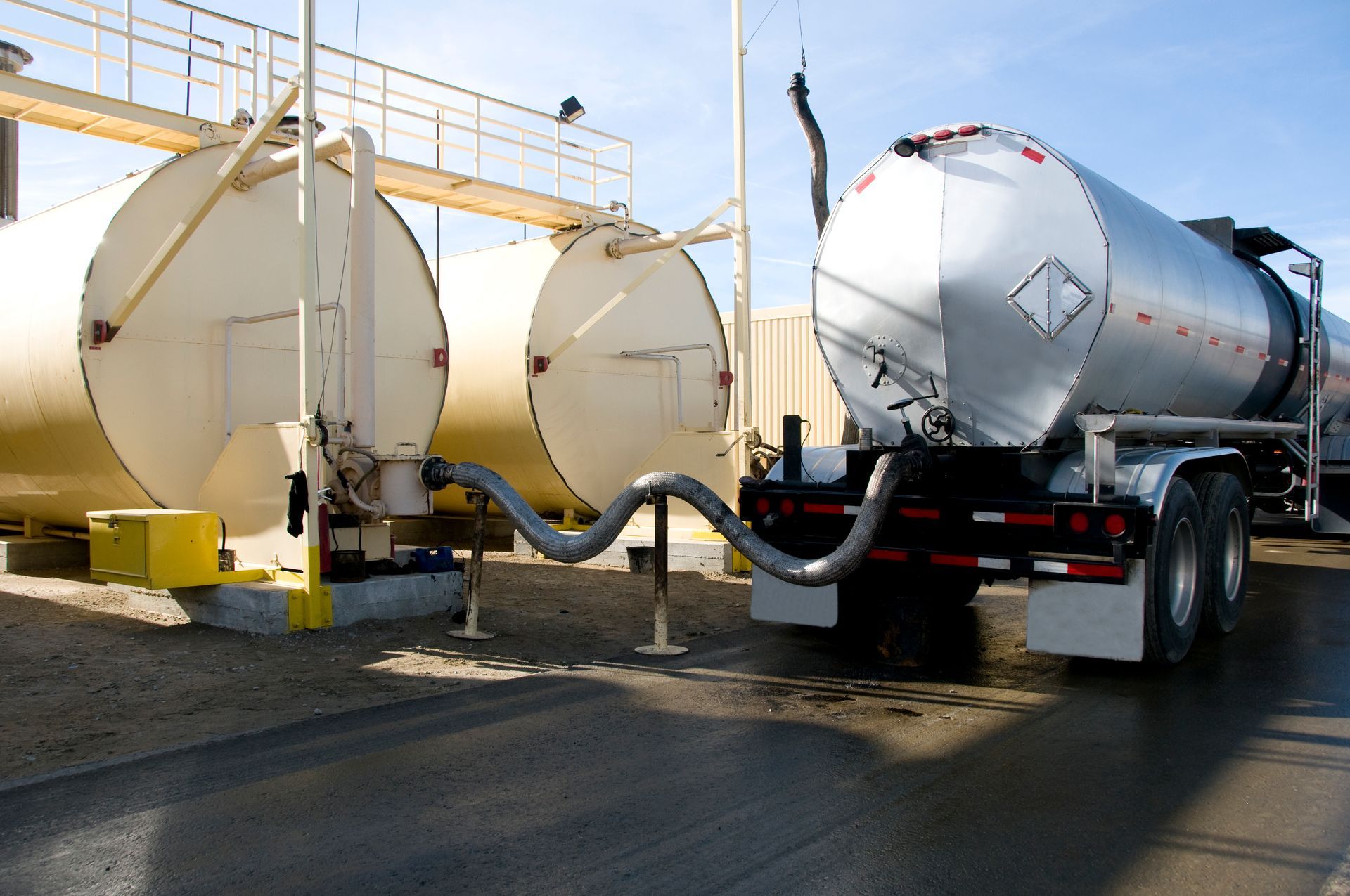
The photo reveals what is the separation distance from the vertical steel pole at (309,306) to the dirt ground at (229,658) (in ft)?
1.15

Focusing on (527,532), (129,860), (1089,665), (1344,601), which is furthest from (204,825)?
(1344,601)

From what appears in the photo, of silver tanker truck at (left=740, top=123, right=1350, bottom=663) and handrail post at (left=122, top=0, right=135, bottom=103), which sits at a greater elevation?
handrail post at (left=122, top=0, right=135, bottom=103)

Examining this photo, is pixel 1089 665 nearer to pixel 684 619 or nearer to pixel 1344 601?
pixel 684 619

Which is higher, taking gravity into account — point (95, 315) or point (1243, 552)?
point (95, 315)

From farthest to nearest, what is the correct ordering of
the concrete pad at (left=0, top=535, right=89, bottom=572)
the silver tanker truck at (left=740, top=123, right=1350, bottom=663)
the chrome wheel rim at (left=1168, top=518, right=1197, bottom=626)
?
the concrete pad at (left=0, top=535, right=89, bottom=572) < the chrome wheel rim at (left=1168, top=518, right=1197, bottom=626) < the silver tanker truck at (left=740, top=123, right=1350, bottom=663)

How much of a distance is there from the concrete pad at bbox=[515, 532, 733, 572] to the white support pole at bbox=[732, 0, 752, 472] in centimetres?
144

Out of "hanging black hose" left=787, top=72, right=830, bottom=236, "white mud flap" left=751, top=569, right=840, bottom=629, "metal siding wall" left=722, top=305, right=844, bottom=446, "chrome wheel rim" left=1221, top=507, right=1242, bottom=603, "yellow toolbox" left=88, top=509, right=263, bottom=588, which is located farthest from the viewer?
"metal siding wall" left=722, top=305, right=844, bottom=446

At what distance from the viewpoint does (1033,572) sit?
6.11 meters

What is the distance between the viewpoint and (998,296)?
646 cm

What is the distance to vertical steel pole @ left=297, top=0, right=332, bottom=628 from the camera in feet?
24.8

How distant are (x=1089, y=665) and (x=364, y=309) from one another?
5.83 metres

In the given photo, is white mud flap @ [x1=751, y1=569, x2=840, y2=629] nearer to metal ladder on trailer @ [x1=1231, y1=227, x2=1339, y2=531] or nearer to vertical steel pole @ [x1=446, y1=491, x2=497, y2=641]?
vertical steel pole @ [x1=446, y1=491, x2=497, y2=641]

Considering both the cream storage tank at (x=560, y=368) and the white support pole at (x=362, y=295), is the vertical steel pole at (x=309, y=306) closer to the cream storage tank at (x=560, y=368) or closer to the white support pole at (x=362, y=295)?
the white support pole at (x=362, y=295)

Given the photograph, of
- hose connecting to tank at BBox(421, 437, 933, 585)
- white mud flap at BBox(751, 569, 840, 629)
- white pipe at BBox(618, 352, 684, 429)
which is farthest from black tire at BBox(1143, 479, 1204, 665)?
white pipe at BBox(618, 352, 684, 429)
